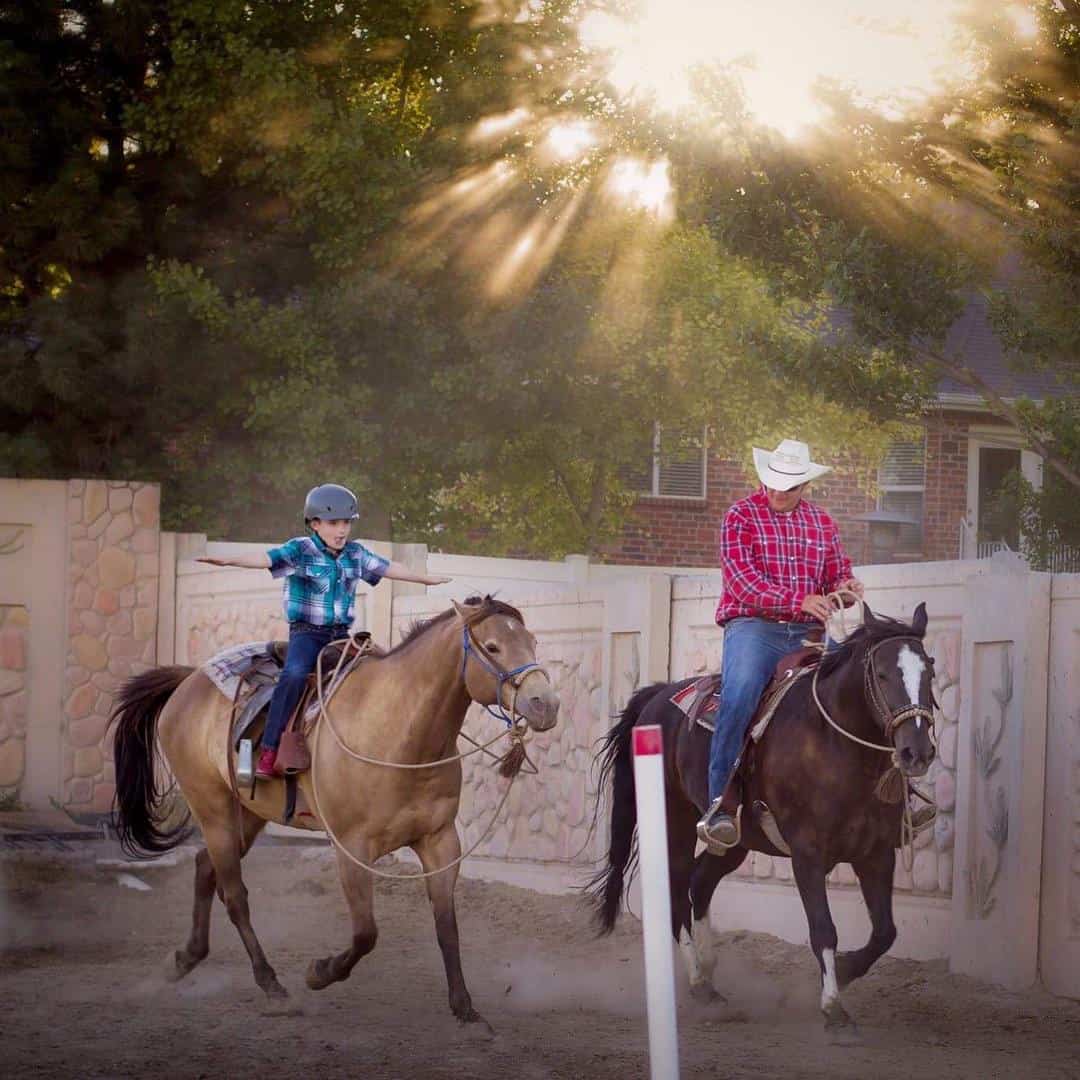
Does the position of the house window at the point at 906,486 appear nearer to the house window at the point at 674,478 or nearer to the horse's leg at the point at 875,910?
the house window at the point at 674,478

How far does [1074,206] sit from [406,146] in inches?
332

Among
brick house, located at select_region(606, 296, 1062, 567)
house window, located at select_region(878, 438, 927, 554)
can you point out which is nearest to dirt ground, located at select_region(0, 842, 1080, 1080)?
brick house, located at select_region(606, 296, 1062, 567)

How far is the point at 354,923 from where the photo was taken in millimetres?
8531

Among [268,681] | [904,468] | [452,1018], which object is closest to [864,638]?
[452,1018]

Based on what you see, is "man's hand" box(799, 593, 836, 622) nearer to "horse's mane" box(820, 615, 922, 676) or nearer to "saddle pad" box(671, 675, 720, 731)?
"horse's mane" box(820, 615, 922, 676)

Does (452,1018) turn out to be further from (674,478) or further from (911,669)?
(674,478)

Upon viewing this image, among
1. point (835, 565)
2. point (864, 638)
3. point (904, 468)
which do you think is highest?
point (904, 468)

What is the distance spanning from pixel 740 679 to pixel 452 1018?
2.06 m

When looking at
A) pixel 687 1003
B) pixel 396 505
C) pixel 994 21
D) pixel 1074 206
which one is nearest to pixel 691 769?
pixel 687 1003

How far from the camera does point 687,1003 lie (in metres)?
9.27

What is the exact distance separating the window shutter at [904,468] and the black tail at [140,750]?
1946 centimetres

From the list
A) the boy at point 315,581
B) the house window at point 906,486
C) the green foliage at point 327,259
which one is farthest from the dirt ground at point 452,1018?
the house window at point 906,486

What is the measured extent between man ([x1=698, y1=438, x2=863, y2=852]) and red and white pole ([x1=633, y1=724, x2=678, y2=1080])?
3.80 m

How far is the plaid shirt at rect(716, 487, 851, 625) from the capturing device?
354 inches
